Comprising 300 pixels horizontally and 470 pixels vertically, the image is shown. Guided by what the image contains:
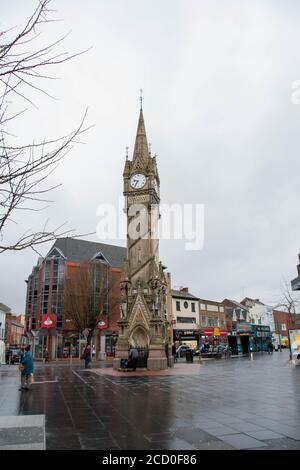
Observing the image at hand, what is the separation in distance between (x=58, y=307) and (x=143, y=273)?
32209mm

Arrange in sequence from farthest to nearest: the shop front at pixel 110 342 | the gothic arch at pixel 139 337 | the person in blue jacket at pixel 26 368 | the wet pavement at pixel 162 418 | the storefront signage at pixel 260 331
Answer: the storefront signage at pixel 260 331 < the shop front at pixel 110 342 < the gothic arch at pixel 139 337 < the person in blue jacket at pixel 26 368 < the wet pavement at pixel 162 418

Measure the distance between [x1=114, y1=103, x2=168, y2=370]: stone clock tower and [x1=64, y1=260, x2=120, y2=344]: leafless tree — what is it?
17987 mm

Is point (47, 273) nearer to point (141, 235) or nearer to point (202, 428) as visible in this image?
point (141, 235)

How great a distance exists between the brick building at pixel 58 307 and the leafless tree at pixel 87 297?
1.23m

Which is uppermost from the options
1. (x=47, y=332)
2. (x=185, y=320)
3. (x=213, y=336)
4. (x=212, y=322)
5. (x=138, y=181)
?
(x=138, y=181)

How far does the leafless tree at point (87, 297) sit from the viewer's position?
4984cm

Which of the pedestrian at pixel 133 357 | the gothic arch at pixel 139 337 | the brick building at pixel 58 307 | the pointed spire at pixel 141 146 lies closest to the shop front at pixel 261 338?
the brick building at pixel 58 307

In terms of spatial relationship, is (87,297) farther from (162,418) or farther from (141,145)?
(162,418)

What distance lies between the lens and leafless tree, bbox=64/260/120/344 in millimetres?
49844

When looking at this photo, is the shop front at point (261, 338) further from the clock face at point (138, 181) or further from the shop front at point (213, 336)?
the clock face at point (138, 181)

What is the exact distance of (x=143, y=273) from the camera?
31.7 meters

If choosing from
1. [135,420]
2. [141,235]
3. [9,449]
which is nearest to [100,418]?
[135,420]

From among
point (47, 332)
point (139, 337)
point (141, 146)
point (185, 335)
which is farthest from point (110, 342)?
point (141, 146)
